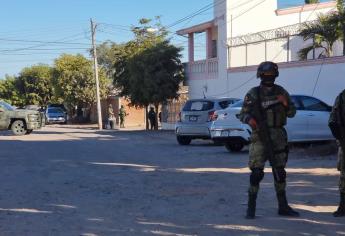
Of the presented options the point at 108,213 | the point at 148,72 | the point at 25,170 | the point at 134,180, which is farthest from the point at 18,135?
the point at 108,213

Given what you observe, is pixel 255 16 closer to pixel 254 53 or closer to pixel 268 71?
pixel 254 53

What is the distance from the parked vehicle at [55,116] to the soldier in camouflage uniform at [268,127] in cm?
4815

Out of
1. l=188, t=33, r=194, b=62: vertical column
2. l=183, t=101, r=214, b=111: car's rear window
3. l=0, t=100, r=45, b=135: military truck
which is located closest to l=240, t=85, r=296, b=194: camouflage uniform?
l=183, t=101, r=214, b=111: car's rear window

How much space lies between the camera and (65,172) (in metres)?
12.9

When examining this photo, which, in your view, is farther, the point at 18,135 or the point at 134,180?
the point at 18,135

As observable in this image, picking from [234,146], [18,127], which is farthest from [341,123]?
[18,127]

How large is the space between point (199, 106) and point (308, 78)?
5271 millimetres

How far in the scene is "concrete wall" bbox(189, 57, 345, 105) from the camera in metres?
21.0

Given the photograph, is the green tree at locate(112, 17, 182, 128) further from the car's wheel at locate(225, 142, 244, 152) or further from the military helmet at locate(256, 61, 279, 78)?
the military helmet at locate(256, 61, 279, 78)

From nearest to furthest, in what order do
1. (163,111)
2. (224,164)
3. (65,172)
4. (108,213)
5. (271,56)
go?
(108,213), (65,172), (224,164), (271,56), (163,111)

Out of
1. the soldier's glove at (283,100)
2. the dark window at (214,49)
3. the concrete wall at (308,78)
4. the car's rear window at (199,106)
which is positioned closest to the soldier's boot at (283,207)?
the soldier's glove at (283,100)

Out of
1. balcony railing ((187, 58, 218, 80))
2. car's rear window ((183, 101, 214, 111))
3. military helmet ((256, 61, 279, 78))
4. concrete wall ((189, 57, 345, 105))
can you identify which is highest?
balcony railing ((187, 58, 218, 80))

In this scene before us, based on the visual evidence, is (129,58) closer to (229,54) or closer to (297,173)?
(229,54)

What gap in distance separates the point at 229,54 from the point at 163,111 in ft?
27.9
